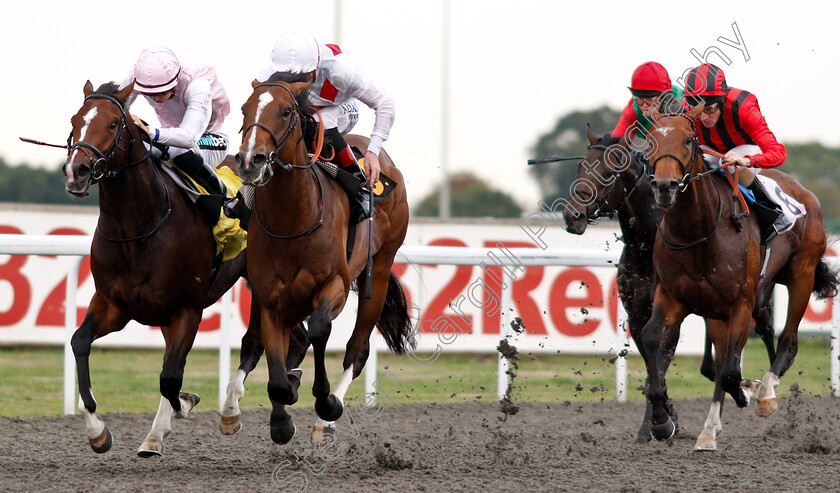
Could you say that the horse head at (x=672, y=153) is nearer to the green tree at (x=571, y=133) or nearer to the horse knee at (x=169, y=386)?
the horse knee at (x=169, y=386)

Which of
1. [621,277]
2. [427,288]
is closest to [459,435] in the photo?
[621,277]

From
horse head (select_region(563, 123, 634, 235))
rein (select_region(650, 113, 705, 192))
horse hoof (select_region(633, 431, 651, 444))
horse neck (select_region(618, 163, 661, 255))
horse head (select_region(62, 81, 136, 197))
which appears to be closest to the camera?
horse head (select_region(62, 81, 136, 197))

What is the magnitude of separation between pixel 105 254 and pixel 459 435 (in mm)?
2455

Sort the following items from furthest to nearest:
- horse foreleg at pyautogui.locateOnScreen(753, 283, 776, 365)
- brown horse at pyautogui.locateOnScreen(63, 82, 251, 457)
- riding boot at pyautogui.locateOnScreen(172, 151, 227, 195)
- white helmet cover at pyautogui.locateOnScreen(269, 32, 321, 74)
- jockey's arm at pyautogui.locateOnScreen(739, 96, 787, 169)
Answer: horse foreleg at pyautogui.locateOnScreen(753, 283, 776, 365)
jockey's arm at pyautogui.locateOnScreen(739, 96, 787, 169)
riding boot at pyautogui.locateOnScreen(172, 151, 227, 195)
brown horse at pyautogui.locateOnScreen(63, 82, 251, 457)
white helmet cover at pyautogui.locateOnScreen(269, 32, 321, 74)

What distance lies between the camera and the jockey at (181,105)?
4805mm

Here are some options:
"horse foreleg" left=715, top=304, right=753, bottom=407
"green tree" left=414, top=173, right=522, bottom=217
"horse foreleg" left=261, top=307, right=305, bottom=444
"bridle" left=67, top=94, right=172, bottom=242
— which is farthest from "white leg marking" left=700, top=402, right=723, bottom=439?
"green tree" left=414, top=173, right=522, bottom=217

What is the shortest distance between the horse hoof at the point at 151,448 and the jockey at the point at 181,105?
1.13m

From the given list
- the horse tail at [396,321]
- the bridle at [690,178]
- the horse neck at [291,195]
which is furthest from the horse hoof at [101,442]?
the bridle at [690,178]

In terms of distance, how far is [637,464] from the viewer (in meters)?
4.90

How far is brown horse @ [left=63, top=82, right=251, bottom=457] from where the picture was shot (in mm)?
4523

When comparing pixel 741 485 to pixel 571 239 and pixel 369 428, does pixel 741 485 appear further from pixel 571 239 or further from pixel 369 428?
pixel 571 239

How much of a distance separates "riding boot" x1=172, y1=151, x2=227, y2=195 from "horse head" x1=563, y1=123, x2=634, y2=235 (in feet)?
5.94

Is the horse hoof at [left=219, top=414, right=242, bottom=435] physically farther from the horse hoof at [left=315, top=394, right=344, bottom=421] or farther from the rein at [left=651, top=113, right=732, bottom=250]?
the rein at [left=651, top=113, right=732, bottom=250]

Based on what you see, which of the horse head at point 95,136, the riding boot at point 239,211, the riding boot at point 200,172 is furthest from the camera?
the riding boot at point 200,172
